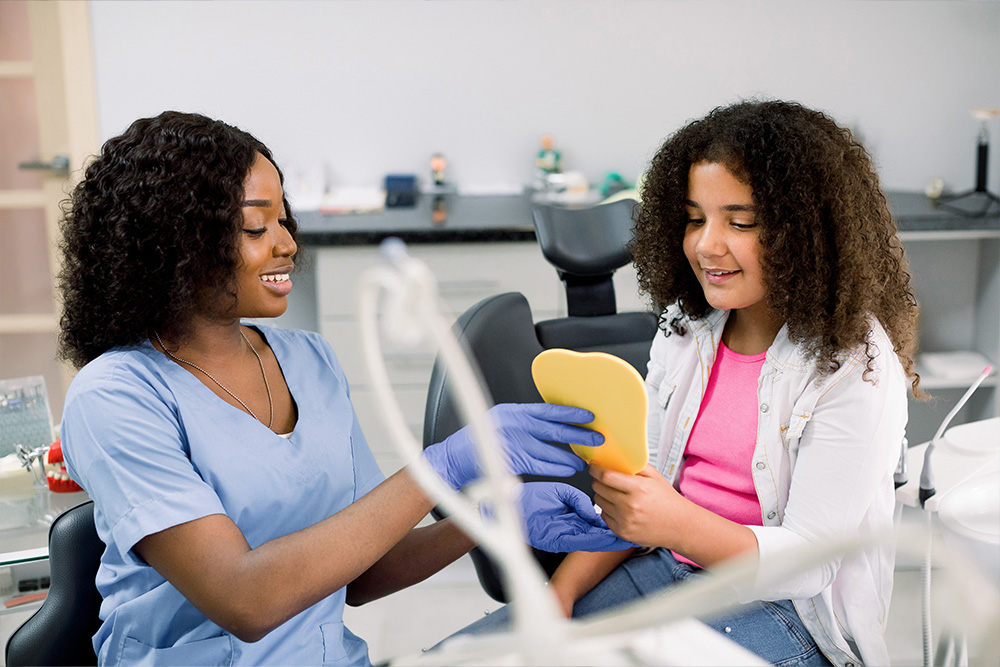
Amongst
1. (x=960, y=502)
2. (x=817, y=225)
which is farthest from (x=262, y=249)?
(x=960, y=502)

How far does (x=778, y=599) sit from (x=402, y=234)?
1.67 meters

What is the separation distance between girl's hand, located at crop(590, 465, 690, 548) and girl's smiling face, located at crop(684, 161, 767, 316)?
1.01 ft

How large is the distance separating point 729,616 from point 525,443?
0.41 meters

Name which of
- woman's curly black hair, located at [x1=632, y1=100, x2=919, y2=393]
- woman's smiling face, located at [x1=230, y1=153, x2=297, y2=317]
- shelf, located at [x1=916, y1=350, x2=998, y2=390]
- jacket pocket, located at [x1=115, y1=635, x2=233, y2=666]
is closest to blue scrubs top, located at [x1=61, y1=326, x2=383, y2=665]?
jacket pocket, located at [x1=115, y1=635, x2=233, y2=666]

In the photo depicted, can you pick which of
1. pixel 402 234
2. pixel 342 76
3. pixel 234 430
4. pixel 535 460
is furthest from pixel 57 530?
pixel 342 76

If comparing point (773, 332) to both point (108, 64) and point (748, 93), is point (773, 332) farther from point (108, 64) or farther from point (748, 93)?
point (108, 64)

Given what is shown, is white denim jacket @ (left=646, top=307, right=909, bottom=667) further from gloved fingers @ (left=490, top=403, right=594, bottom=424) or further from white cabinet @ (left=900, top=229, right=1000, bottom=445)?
white cabinet @ (left=900, top=229, right=1000, bottom=445)

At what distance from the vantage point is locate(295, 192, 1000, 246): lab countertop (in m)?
2.57

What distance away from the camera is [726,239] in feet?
3.96

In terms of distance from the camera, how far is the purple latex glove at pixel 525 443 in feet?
3.14

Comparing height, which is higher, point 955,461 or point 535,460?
point 535,460

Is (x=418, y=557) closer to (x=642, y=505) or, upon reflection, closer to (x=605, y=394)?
(x=642, y=505)

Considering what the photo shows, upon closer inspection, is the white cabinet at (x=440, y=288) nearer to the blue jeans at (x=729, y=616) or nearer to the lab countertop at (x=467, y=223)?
the lab countertop at (x=467, y=223)

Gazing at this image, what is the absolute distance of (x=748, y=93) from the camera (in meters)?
3.08
